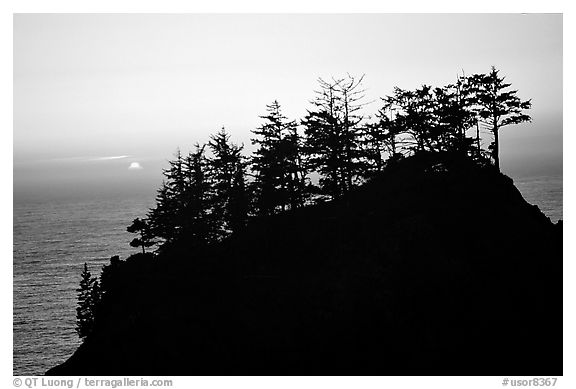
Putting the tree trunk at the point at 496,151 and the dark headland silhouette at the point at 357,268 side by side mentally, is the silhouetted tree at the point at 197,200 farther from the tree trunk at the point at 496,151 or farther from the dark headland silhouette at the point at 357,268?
the tree trunk at the point at 496,151

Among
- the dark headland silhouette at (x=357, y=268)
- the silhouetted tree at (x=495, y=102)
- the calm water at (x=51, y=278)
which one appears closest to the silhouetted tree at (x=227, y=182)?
the dark headland silhouette at (x=357, y=268)

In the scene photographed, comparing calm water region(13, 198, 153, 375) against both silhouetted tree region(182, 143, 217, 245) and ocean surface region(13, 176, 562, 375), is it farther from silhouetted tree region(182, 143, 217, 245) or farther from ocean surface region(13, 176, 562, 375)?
silhouetted tree region(182, 143, 217, 245)

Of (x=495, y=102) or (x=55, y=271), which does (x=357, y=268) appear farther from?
(x=55, y=271)

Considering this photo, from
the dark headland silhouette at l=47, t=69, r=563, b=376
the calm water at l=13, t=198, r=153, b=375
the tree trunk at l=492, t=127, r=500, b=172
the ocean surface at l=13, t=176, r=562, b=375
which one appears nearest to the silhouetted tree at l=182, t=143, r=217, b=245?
the dark headland silhouette at l=47, t=69, r=563, b=376

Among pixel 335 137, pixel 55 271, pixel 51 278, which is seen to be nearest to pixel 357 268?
pixel 335 137

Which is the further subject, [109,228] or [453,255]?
[109,228]

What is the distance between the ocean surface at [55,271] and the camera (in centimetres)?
6109

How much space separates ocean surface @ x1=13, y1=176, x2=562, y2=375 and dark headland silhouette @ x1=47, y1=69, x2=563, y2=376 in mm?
7276

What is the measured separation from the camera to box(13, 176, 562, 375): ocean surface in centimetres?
6109

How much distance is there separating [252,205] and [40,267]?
85.7 metres

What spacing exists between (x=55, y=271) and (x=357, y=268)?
9401 centimetres

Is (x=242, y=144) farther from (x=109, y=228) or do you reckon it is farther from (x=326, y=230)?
(x=109, y=228)
